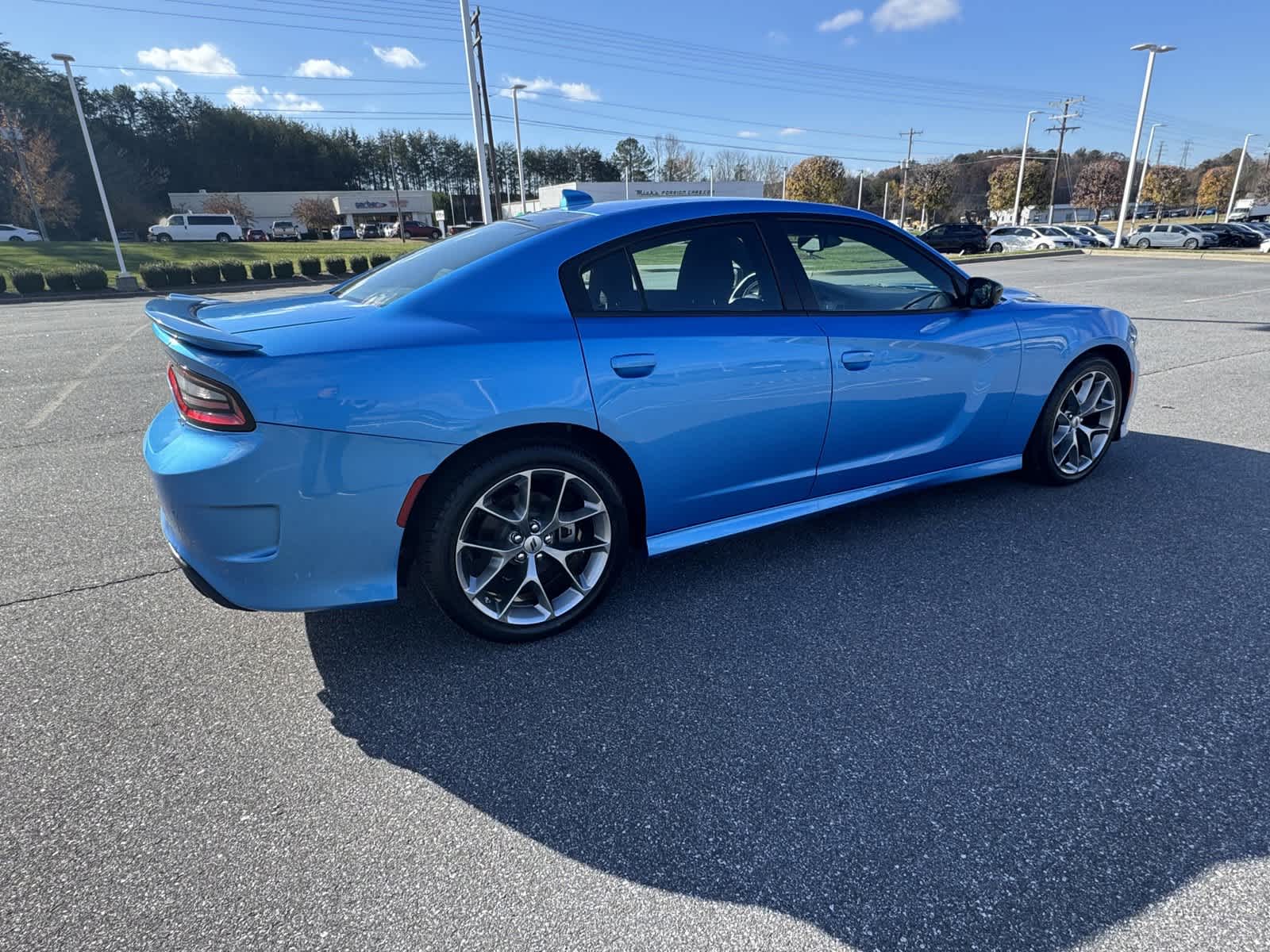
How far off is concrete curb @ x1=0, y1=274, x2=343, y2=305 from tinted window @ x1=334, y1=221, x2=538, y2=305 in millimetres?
18364

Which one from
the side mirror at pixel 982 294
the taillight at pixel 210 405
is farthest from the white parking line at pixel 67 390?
the side mirror at pixel 982 294

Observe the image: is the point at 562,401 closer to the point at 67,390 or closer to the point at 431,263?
the point at 431,263

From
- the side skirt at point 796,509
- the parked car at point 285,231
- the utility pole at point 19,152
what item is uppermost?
the utility pole at point 19,152

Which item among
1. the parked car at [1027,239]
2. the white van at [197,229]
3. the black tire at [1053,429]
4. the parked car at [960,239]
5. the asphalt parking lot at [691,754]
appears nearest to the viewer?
the asphalt parking lot at [691,754]

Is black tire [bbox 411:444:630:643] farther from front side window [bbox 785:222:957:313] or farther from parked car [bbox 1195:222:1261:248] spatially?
parked car [bbox 1195:222:1261:248]

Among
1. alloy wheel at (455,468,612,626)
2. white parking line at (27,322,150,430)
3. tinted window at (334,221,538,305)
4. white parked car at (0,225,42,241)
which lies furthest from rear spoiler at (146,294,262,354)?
white parked car at (0,225,42,241)

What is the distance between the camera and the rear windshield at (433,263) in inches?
108

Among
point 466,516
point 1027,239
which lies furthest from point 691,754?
point 1027,239

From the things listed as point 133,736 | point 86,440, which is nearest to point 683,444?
point 133,736

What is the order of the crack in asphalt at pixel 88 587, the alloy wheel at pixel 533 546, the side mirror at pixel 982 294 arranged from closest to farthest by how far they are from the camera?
1. the alloy wheel at pixel 533 546
2. the crack in asphalt at pixel 88 587
3. the side mirror at pixel 982 294

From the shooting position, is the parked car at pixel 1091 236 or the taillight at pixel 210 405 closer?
the taillight at pixel 210 405

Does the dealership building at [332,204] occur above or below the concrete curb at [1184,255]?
above

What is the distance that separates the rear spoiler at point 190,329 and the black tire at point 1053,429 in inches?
153

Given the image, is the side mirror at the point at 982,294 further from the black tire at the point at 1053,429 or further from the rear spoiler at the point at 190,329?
the rear spoiler at the point at 190,329
